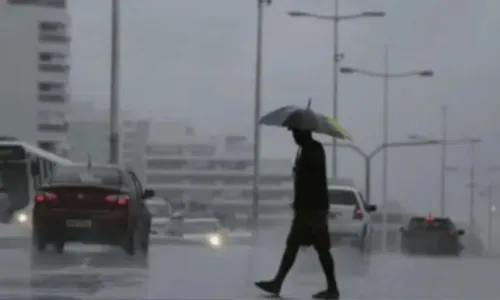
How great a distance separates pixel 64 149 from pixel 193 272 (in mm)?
141545

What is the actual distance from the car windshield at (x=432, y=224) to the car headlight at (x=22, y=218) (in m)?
13.5

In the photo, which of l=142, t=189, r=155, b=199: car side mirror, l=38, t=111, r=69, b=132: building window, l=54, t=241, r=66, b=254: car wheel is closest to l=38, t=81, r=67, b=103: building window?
l=38, t=111, r=69, b=132: building window

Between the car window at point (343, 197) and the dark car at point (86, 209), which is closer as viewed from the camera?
the dark car at point (86, 209)

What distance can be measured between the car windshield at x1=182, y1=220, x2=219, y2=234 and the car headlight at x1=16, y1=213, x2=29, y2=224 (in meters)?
7.85

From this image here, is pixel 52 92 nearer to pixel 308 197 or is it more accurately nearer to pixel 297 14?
pixel 297 14

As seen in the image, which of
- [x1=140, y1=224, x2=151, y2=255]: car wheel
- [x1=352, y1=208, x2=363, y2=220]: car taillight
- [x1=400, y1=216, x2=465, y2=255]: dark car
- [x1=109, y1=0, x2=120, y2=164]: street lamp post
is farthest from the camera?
[x1=109, y1=0, x2=120, y2=164]: street lamp post

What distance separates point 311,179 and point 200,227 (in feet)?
134

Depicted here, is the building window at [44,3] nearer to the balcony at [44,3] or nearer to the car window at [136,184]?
the balcony at [44,3]

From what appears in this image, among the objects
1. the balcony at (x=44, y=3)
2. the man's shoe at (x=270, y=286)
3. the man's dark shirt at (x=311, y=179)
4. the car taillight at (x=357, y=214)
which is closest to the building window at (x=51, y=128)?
the balcony at (x=44, y=3)

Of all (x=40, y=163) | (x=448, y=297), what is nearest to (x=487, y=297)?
(x=448, y=297)

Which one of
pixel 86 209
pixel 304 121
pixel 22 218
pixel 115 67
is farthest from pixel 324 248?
pixel 22 218

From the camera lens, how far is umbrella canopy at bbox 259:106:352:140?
13562 mm

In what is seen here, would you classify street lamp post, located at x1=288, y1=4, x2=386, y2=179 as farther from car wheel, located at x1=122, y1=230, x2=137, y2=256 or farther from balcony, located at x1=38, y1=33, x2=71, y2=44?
balcony, located at x1=38, y1=33, x2=71, y2=44

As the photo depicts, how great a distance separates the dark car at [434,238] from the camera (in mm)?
41406
